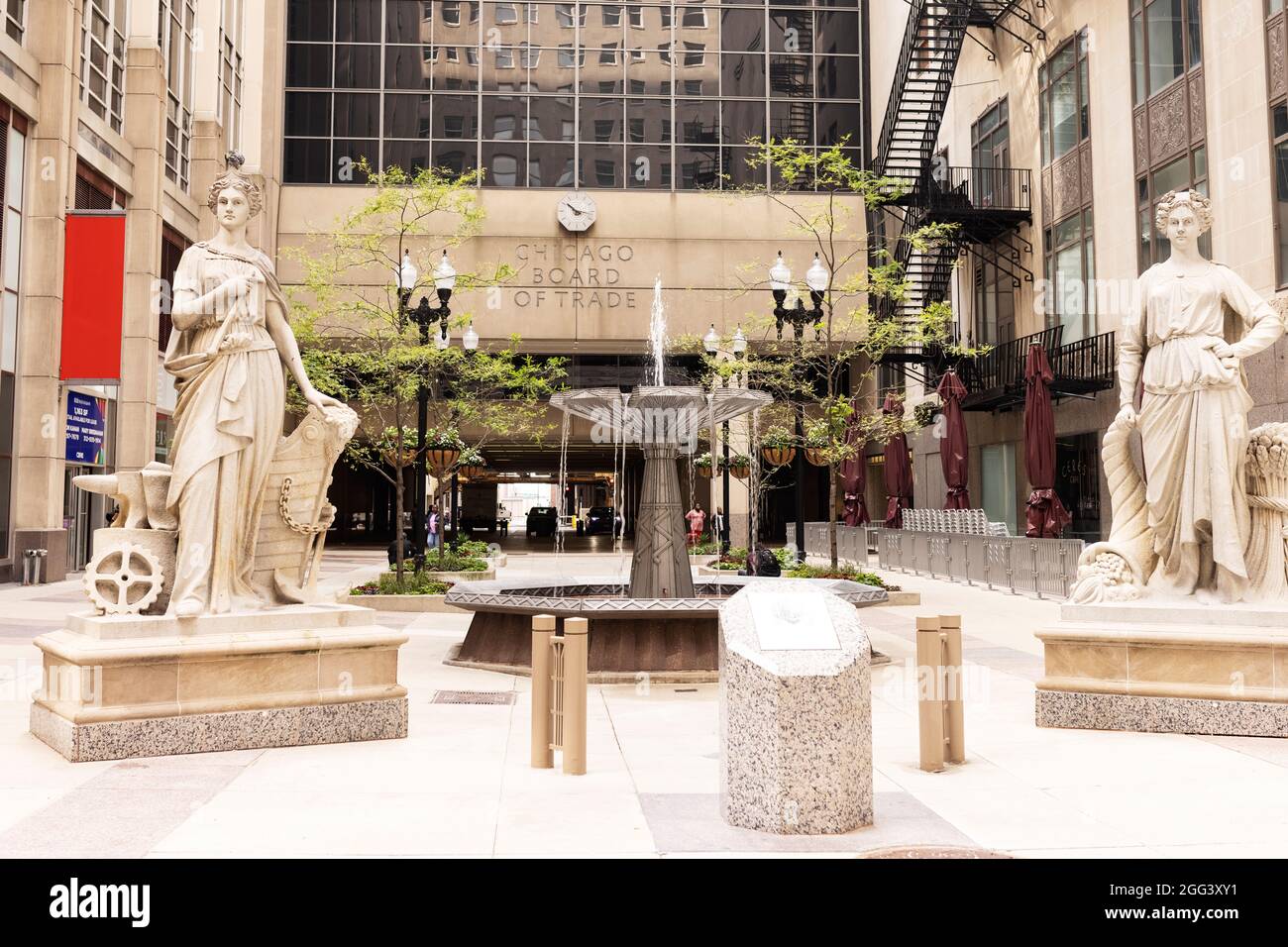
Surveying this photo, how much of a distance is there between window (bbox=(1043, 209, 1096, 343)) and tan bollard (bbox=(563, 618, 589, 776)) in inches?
888

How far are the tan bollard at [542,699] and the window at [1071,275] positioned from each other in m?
22.4

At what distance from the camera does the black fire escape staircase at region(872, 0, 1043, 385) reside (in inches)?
1145

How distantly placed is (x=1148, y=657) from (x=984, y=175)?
27.3 meters

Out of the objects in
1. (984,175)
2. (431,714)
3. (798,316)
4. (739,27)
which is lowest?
(431,714)

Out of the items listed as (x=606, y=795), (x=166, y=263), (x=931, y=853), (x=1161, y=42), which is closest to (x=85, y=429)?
(x=166, y=263)

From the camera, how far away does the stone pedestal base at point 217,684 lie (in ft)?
21.1

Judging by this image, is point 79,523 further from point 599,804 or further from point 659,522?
point 599,804

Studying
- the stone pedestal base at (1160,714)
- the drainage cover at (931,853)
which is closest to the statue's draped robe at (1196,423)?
the stone pedestal base at (1160,714)

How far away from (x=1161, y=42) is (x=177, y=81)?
24.7 metres

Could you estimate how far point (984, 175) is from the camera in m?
31.9

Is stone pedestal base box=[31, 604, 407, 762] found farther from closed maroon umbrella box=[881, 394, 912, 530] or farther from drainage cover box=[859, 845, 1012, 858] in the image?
closed maroon umbrella box=[881, 394, 912, 530]

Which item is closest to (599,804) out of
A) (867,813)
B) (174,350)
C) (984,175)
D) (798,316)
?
(867,813)

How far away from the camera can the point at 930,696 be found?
631 cm

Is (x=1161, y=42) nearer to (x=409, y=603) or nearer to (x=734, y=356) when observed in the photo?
(x=734, y=356)
